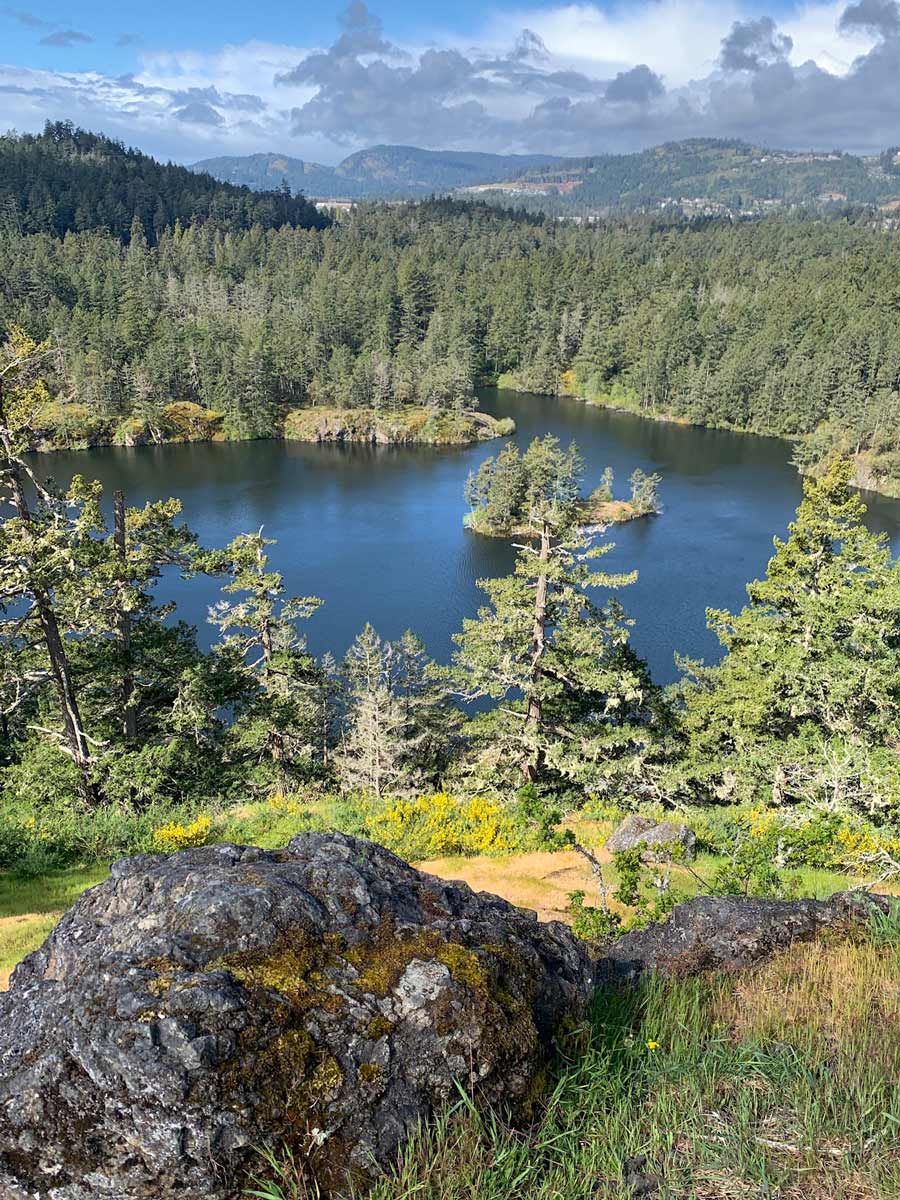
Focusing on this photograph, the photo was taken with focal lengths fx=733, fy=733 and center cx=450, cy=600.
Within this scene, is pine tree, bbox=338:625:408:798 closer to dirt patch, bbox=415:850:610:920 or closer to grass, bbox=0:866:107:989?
dirt patch, bbox=415:850:610:920

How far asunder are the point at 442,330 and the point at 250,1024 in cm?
11882

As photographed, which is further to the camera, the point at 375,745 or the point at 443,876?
the point at 375,745

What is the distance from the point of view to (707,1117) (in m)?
3.30

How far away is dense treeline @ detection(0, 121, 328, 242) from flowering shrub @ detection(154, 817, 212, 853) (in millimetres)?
163177

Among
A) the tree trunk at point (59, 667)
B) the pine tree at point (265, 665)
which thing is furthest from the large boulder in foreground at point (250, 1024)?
the pine tree at point (265, 665)

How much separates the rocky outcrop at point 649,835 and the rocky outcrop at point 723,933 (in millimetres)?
5190

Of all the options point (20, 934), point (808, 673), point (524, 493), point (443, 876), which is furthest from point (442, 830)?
point (524, 493)

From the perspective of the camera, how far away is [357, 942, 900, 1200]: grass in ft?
9.63

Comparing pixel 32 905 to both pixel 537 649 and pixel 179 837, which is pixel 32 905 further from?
pixel 537 649

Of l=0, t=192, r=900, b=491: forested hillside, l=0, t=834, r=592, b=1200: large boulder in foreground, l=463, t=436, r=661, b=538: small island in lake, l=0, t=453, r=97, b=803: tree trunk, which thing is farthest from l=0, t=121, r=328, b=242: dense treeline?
l=0, t=834, r=592, b=1200: large boulder in foreground

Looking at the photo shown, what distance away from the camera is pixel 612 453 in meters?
82.1

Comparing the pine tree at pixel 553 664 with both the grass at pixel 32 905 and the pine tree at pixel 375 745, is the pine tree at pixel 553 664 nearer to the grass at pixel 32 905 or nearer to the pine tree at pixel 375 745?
the pine tree at pixel 375 745

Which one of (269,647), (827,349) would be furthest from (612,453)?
(269,647)

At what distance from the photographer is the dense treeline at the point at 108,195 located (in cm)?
14912
